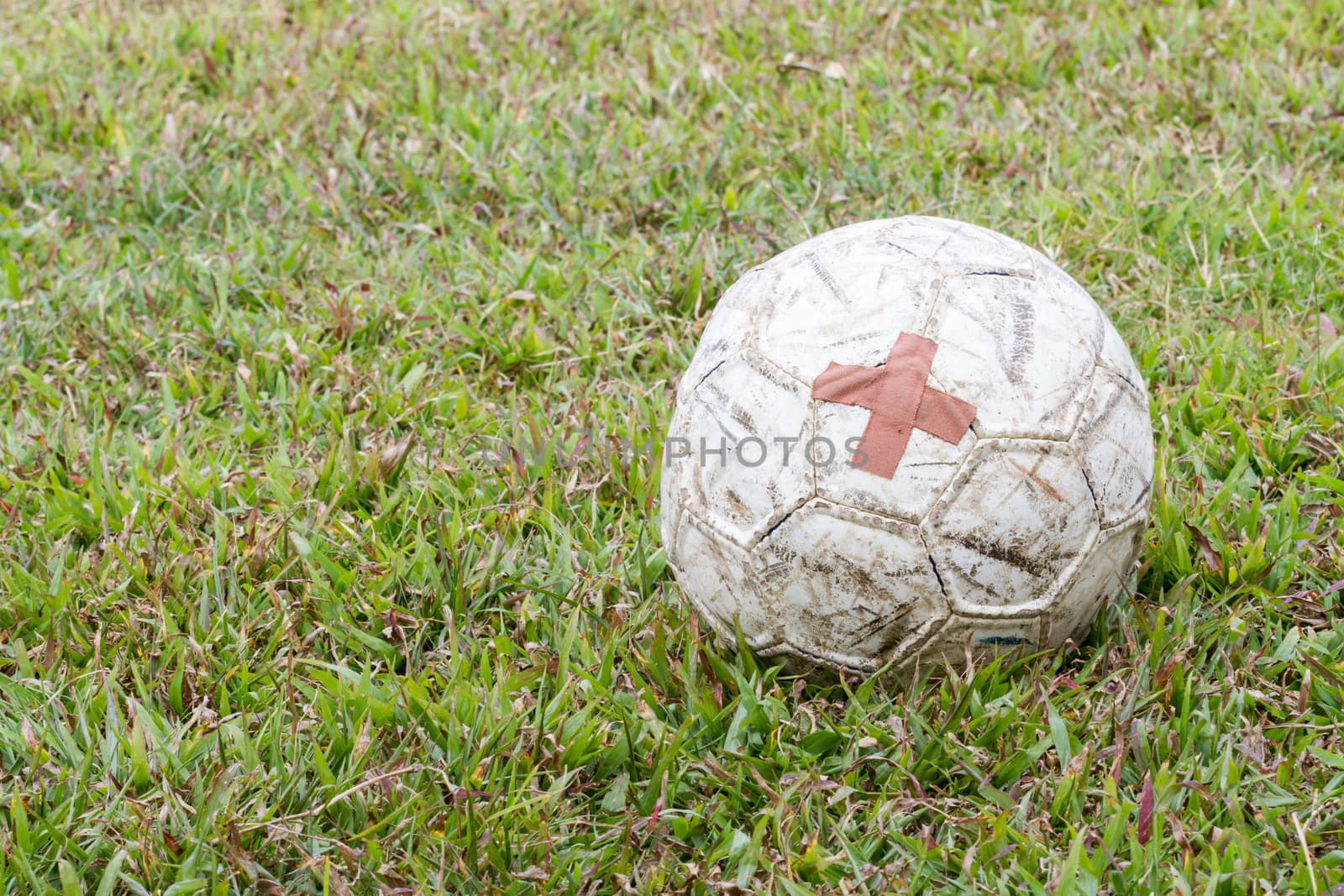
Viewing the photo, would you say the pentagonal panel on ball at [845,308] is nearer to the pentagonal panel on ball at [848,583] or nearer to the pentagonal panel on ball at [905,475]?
the pentagonal panel on ball at [905,475]

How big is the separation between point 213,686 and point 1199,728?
1.81 metres

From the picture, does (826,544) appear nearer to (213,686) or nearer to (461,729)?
(461,729)

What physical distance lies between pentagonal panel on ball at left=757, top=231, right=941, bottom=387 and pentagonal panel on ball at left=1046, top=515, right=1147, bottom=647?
0.51 metres

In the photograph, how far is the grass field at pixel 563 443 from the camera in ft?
6.93

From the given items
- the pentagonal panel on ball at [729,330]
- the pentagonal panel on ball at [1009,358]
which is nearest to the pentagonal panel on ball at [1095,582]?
the pentagonal panel on ball at [1009,358]

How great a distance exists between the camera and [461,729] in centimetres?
223

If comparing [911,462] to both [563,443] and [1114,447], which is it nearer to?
[1114,447]

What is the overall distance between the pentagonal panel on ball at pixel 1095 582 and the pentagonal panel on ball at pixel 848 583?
9.6 inches

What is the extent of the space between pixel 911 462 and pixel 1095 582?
0.45 metres

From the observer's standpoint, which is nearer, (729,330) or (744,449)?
(744,449)

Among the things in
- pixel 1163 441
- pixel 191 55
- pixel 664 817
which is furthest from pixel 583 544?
pixel 191 55

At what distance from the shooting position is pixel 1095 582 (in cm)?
225

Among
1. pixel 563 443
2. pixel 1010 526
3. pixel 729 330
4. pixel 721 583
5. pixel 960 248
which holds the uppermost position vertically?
pixel 960 248

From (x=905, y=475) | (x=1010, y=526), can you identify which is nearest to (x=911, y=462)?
(x=905, y=475)
